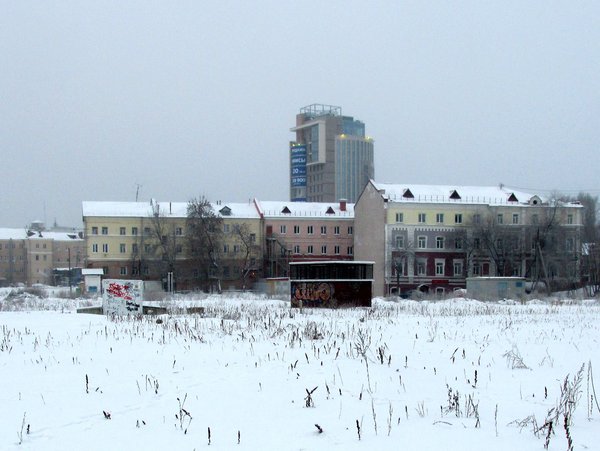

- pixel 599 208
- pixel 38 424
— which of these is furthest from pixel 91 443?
pixel 599 208

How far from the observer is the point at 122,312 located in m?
25.0

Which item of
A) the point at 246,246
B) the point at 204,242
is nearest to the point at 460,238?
the point at 246,246

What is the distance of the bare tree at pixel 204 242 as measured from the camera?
2963 inches

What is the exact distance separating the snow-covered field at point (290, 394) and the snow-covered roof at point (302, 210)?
218 ft

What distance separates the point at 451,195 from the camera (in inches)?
2896

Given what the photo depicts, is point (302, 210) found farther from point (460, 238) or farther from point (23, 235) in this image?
point (23, 235)

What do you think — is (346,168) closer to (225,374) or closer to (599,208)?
(599,208)

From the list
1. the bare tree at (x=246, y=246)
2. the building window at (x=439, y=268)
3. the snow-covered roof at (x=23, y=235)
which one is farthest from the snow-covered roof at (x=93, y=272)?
the snow-covered roof at (x=23, y=235)

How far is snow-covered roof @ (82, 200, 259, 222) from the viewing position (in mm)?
78375

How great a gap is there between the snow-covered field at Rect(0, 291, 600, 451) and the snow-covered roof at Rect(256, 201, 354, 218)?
218ft

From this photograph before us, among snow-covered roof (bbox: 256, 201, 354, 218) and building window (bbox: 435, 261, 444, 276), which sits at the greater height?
snow-covered roof (bbox: 256, 201, 354, 218)

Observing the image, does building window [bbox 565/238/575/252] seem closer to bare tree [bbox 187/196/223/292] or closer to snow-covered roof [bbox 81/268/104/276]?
bare tree [bbox 187/196/223/292]

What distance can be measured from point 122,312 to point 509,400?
18.5m

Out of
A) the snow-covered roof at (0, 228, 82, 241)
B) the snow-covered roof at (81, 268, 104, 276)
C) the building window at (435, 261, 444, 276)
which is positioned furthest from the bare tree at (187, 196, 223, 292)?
the snow-covered roof at (0, 228, 82, 241)
